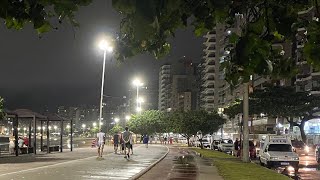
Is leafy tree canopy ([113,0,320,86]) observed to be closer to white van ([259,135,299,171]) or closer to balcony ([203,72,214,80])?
white van ([259,135,299,171])

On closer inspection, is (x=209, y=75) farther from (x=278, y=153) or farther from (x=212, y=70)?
(x=278, y=153)

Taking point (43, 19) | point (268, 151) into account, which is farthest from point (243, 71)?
point (268, 151)

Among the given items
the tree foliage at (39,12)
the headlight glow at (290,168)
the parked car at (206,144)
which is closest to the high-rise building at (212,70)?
the parked car at (206,144)

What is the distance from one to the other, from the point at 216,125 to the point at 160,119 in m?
15.0

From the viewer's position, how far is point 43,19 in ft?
14.0

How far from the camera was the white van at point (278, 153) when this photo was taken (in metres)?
28.5

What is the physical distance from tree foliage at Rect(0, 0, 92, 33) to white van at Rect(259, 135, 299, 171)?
25720 millimetres

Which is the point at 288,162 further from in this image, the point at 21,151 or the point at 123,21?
the point at 123,21

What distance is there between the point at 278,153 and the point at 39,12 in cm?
2661

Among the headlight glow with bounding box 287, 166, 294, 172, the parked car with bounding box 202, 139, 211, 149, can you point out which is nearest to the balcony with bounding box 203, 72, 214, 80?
the parked car with bounding box 202, 139, 211, 149

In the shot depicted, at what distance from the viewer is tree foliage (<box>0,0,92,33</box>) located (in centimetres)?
394

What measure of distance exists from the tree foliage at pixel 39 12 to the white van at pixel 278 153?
25720 mm

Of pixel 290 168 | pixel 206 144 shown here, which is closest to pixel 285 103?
Result: pixel 206 144

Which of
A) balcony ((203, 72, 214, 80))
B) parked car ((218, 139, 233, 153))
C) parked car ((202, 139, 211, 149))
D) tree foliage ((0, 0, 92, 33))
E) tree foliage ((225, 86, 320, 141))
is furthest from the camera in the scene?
balcony ((203, 72, 214, 80))
